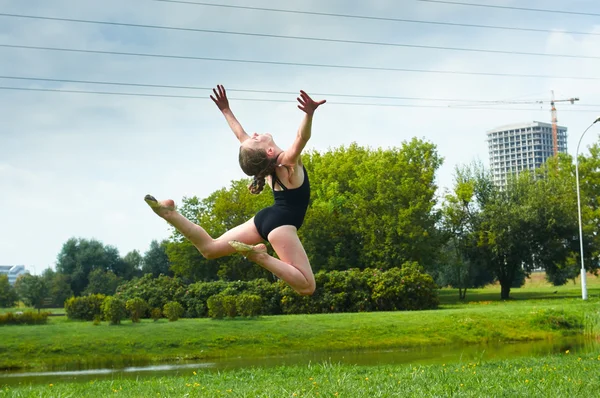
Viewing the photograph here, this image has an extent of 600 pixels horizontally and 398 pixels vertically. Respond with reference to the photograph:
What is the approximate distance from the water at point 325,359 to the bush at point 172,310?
6.55 m

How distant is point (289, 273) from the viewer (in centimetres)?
659

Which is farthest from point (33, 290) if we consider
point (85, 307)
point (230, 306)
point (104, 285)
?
point (230, 306)

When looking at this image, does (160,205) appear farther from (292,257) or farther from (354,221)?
(354,221)

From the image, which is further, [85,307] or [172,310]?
[85,307]

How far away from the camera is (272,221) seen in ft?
22.5

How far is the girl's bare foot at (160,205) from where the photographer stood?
633 cm

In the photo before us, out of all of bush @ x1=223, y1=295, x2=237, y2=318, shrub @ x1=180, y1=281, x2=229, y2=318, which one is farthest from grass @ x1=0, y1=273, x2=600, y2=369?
shrub @ x1=180, y1=281, x2=229, y2=318

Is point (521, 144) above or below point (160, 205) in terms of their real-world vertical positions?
above

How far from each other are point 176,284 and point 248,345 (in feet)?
34.8

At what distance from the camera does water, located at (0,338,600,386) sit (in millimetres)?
22078

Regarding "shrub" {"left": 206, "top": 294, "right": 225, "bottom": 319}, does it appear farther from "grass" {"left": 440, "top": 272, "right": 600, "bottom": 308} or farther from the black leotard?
the black leotard

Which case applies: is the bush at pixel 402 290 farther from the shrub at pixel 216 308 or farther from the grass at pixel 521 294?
the shrub at pixel 216 308

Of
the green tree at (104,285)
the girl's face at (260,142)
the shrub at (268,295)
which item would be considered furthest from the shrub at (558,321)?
→ the green tree at (104,285)

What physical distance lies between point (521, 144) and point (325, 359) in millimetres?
171189
